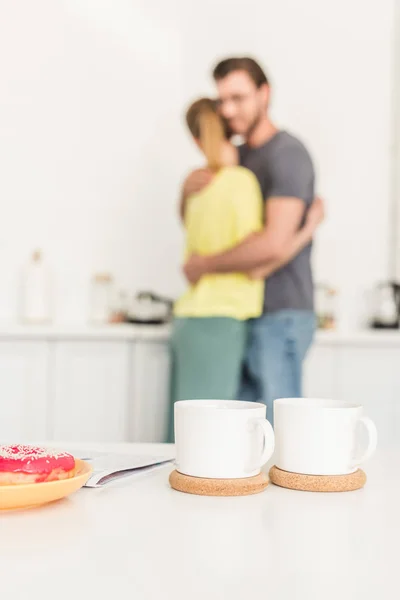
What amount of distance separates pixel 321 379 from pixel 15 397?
1.06 m

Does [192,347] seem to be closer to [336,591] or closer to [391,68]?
[391,68]

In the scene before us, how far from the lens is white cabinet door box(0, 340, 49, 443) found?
93.0 inches

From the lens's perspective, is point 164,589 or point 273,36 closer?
point 164,589

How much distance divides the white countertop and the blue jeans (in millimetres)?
216

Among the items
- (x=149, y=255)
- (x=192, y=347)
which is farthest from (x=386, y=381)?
(x=149, y=255)

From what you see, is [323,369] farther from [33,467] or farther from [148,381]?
[33,467]

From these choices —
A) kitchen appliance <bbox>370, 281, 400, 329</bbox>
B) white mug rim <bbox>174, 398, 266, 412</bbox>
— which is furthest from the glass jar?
white mug rim <bbox>174, 398, 266, 412</bbox>

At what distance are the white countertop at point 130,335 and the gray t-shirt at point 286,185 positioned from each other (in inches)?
8.7

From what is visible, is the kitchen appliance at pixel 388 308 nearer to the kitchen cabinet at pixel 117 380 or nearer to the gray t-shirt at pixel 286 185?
the kitchen cabinet at pixel 117 380

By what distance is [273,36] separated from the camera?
2812mm

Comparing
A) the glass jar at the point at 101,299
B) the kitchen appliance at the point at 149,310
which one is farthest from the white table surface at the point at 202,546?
the glass jar at the point at 101,299

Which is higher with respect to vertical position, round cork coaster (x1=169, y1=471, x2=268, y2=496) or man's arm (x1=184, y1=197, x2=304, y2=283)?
man's arm (x1=184, y1=197, x2=304, y2=283)

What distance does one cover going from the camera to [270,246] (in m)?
2.12

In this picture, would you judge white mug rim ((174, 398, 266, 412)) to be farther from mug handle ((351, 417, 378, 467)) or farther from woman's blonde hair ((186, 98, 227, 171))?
woman's blonde hair ((186, 98, 227, 171))
